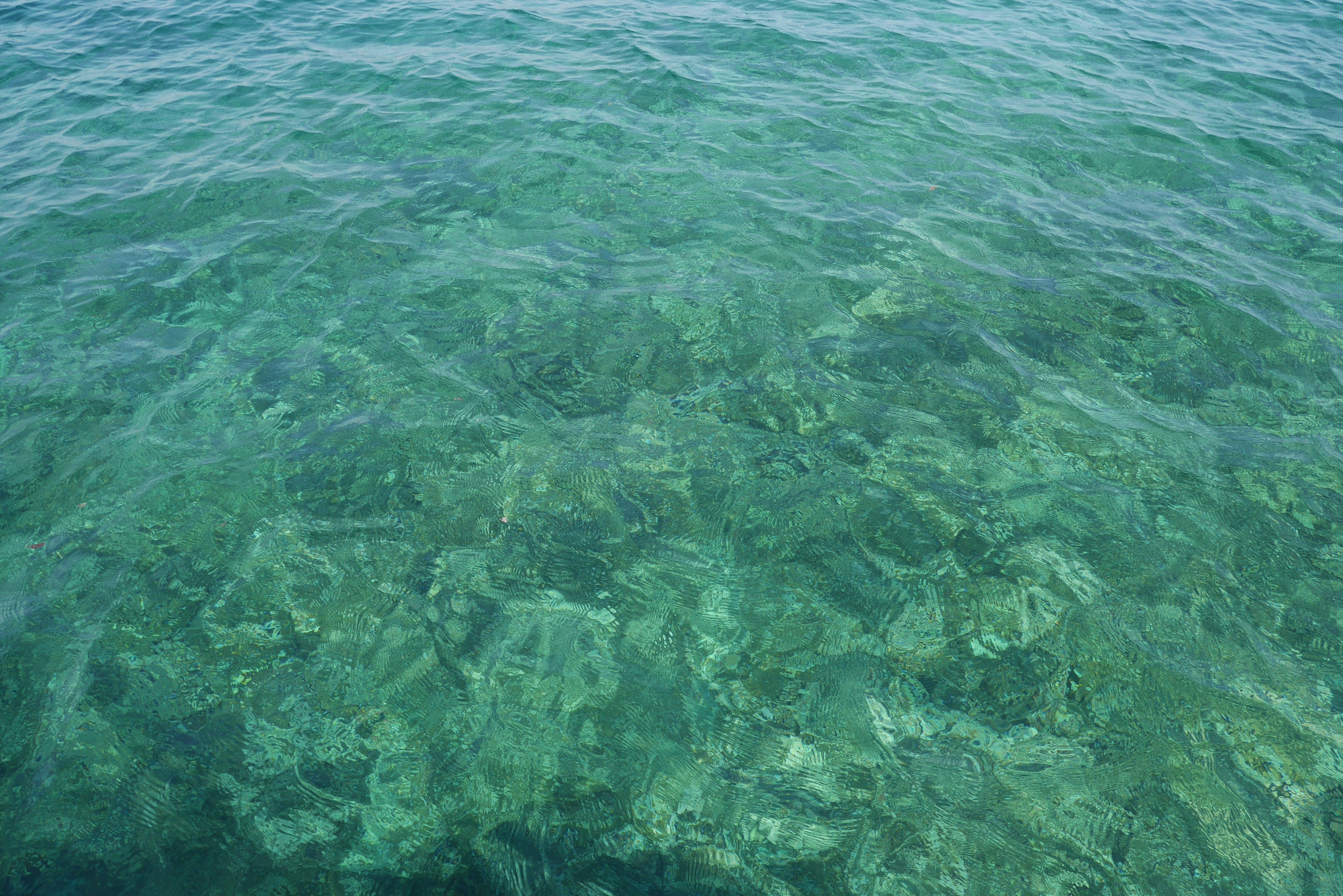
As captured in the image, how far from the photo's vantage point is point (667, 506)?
14.8 feet

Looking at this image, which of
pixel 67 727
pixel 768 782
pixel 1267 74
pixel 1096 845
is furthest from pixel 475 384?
pixel 1267 74

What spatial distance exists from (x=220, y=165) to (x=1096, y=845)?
418 inches

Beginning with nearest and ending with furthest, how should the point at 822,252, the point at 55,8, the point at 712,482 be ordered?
1. the point at 712,482
2. the point at 822,252
3. the point at 55,8

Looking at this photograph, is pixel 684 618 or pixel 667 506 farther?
pixel 667 506

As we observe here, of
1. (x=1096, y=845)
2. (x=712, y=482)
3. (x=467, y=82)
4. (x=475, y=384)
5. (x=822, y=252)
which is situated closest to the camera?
(x=1096, y=845)

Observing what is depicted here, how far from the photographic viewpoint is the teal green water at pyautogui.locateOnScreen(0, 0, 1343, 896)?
3121 millimetres

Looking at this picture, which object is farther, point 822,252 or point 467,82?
point 467,82

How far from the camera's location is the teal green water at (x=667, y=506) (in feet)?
10.2

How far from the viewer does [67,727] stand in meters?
3.40

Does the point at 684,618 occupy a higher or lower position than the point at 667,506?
lower

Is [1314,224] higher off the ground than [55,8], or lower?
lower

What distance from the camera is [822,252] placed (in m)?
6.93

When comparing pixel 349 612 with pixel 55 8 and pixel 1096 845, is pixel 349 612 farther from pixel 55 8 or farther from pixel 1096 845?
pixel 55 8

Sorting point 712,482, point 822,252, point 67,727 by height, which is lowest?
point 67,727
